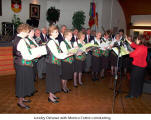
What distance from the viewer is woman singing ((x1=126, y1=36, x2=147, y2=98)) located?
11.6 feet

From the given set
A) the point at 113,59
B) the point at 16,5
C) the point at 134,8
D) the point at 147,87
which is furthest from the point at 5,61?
the point at 134,8

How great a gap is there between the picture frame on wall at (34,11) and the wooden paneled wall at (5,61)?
4693mm

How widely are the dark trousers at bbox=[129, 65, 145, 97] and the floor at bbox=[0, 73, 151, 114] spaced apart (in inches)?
6.5

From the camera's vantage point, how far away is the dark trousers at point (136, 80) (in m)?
3.71

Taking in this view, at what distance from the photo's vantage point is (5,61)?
17.9 feet

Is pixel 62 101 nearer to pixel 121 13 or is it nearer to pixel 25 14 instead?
pixel 25 14

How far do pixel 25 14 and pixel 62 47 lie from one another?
274 inches

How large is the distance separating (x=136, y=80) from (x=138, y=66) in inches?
13.4

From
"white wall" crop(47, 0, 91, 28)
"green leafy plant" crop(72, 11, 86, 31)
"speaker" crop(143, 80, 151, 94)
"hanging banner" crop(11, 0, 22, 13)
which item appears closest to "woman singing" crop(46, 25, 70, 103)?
"speaker" crop(143, 80, 151, 94)

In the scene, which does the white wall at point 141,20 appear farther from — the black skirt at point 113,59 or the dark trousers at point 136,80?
the dark trousers at point 136,80

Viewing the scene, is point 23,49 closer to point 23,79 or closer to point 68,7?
point 23,79

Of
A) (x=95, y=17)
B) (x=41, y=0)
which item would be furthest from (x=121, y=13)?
(x=41, y=0)

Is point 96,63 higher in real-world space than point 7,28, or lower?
lower

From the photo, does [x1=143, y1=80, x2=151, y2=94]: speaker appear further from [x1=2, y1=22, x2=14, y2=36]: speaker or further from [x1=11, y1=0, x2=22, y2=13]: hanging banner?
[x1=11, y1=0, x2=22, y2=13]: hanging banner
